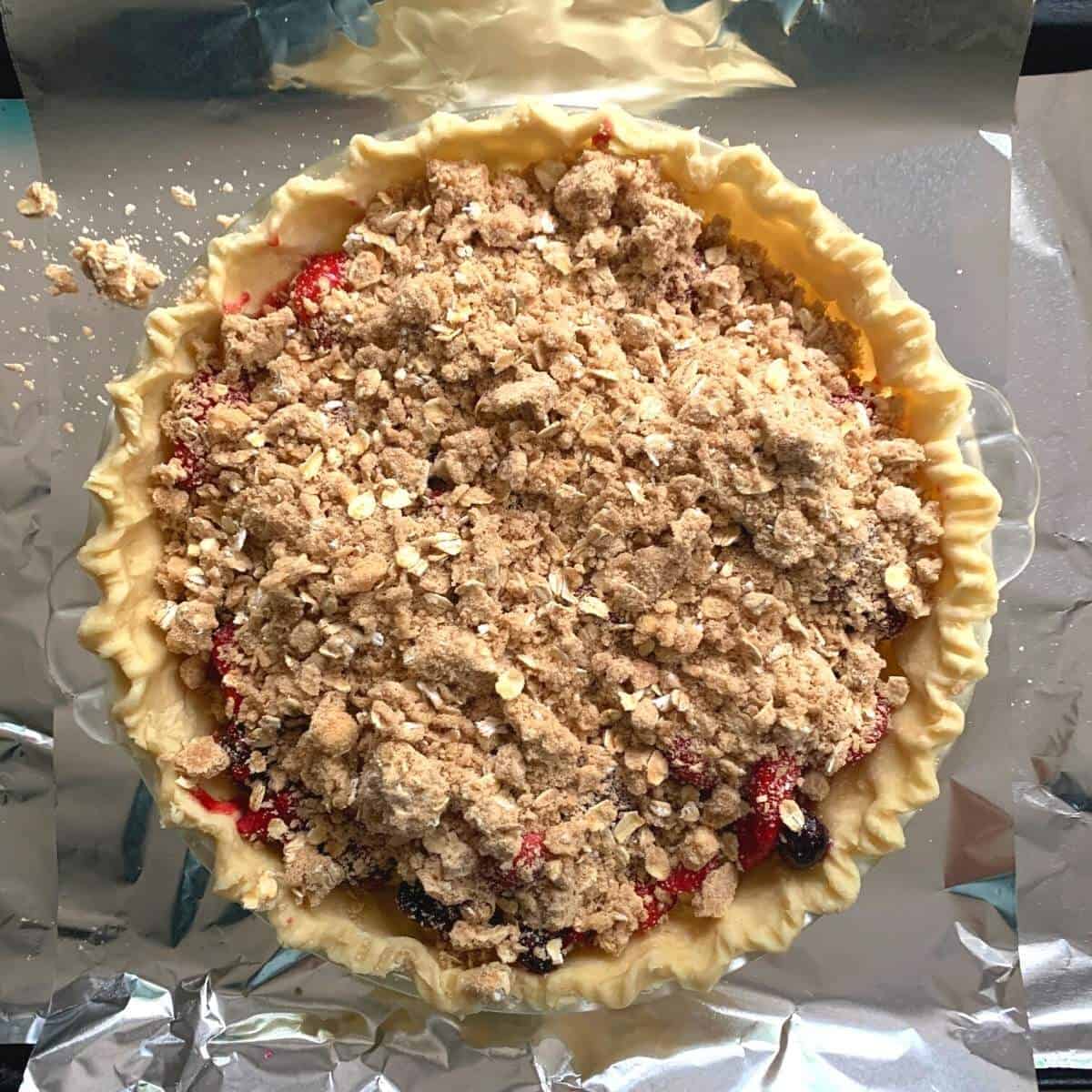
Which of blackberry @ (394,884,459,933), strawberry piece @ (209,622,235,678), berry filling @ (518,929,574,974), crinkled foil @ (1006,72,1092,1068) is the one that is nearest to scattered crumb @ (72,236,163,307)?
strawberry piece @ (209,622,235,678)

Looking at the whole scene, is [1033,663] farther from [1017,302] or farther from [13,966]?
[13,966]

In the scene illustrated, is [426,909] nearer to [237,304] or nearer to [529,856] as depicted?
[529,856]

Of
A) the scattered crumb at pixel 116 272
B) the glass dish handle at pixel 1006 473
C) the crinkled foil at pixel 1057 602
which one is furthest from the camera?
the crinkled foil at pixel 1057 602

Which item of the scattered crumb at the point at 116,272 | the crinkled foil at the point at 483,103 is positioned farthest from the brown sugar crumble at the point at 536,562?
the crinkled foil at the point at 483,103

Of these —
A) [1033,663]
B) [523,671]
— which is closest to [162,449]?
[523,671]

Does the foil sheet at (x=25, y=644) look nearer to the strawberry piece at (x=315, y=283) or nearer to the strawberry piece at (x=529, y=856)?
the strawberry piece at (x=315, y=283)

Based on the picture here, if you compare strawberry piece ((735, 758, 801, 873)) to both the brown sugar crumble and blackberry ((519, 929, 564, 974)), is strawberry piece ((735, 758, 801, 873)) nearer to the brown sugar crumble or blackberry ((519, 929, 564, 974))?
the brown sugar crumble
